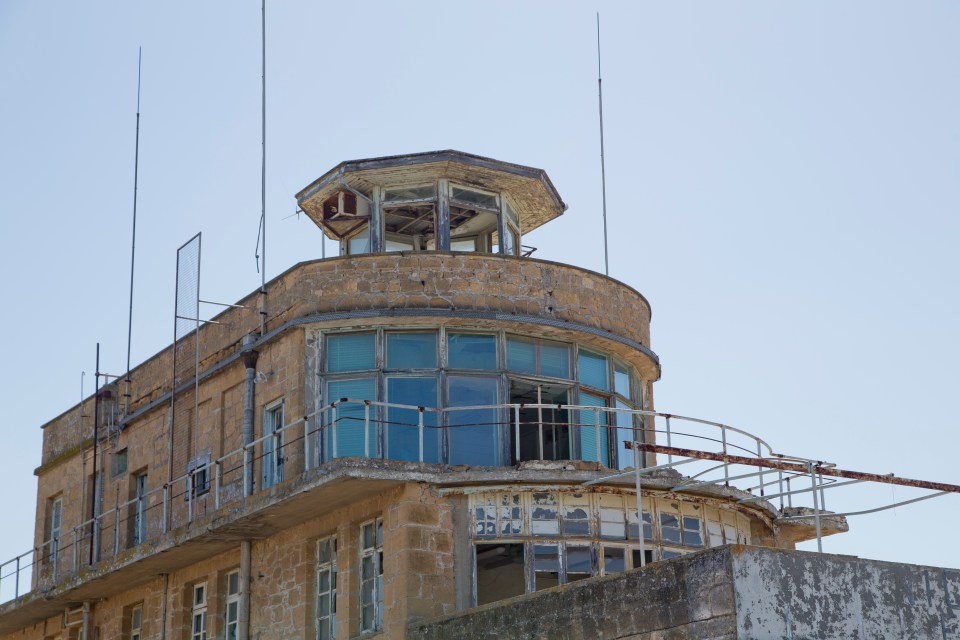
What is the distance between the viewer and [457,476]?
23.2 m

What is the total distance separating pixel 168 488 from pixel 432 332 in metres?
6.19

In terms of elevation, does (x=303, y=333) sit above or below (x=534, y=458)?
above

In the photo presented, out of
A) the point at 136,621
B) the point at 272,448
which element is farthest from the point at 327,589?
the point at 136,621

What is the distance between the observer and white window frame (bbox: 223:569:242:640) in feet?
87.1

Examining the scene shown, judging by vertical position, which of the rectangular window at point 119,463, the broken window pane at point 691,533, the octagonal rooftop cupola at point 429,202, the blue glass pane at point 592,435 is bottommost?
the broken window pane at point 691,533

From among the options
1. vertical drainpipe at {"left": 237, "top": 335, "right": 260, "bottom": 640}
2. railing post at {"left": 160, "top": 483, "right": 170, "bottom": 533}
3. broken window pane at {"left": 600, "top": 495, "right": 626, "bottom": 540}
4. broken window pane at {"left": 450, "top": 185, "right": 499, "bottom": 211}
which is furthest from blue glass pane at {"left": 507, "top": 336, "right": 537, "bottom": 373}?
railing post at {"left": 160, "top": 483, "right": 170, "bottom": 533}

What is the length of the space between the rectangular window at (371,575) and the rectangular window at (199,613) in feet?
14.8

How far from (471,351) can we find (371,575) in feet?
13.0

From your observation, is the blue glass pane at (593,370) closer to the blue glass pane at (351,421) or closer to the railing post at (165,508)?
the blue glass pane at (351,421)

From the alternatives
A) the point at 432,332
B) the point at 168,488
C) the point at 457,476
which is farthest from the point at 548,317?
the point at 168,488

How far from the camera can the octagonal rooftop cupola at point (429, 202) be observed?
27141mm

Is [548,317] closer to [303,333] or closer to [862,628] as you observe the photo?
[303,333]

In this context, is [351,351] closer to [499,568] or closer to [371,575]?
→ [371,575]

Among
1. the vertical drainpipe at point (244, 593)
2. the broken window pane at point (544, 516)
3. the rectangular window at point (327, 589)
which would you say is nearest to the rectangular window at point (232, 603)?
the vertical drainpipe at point (244, 593)
